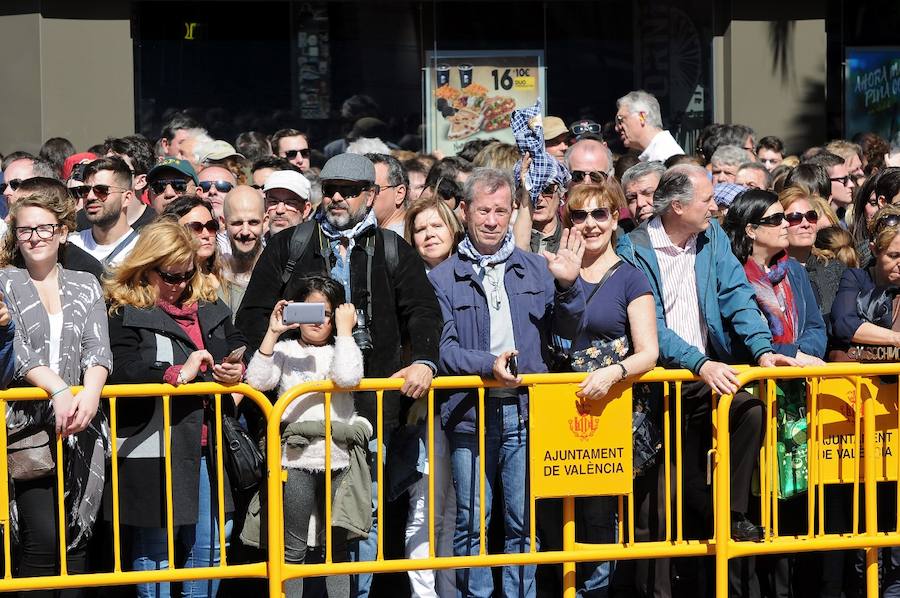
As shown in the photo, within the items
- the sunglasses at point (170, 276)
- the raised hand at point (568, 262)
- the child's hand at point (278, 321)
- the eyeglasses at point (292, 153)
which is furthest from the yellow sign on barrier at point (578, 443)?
the eyeglasses at point (292, 153)

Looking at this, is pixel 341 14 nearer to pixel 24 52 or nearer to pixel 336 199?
pixel 24 52

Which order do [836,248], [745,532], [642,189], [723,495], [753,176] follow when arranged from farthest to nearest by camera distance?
[753,176] < [642,189] < [836,248] < [745,532] < [723,495]

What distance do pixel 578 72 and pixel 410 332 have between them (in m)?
8.86

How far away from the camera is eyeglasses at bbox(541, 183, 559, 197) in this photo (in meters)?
7.85

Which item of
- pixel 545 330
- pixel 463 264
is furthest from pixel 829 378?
pixel 463 264

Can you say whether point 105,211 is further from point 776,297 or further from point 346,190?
Answer: point 776,297

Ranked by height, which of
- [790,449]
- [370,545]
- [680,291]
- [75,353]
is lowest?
[370,545]

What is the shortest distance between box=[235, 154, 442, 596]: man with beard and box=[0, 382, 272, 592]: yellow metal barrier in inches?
21.6

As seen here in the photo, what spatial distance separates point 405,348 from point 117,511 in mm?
1668

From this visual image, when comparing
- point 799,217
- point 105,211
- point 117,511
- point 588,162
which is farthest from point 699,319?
point 105,211

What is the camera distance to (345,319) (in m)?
6.19

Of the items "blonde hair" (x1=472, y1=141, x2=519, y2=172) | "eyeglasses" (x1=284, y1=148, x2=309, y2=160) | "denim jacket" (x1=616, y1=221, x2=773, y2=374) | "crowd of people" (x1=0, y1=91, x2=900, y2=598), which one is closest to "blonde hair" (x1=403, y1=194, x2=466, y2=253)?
"crowd of people" (x1=0, y1=91, x2=900, y2=598)

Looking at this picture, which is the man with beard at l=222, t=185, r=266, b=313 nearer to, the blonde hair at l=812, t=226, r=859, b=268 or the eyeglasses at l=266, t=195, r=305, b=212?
the eyeglasses at l=266, t=195, r=305, b=212

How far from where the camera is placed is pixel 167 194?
27.0ft
